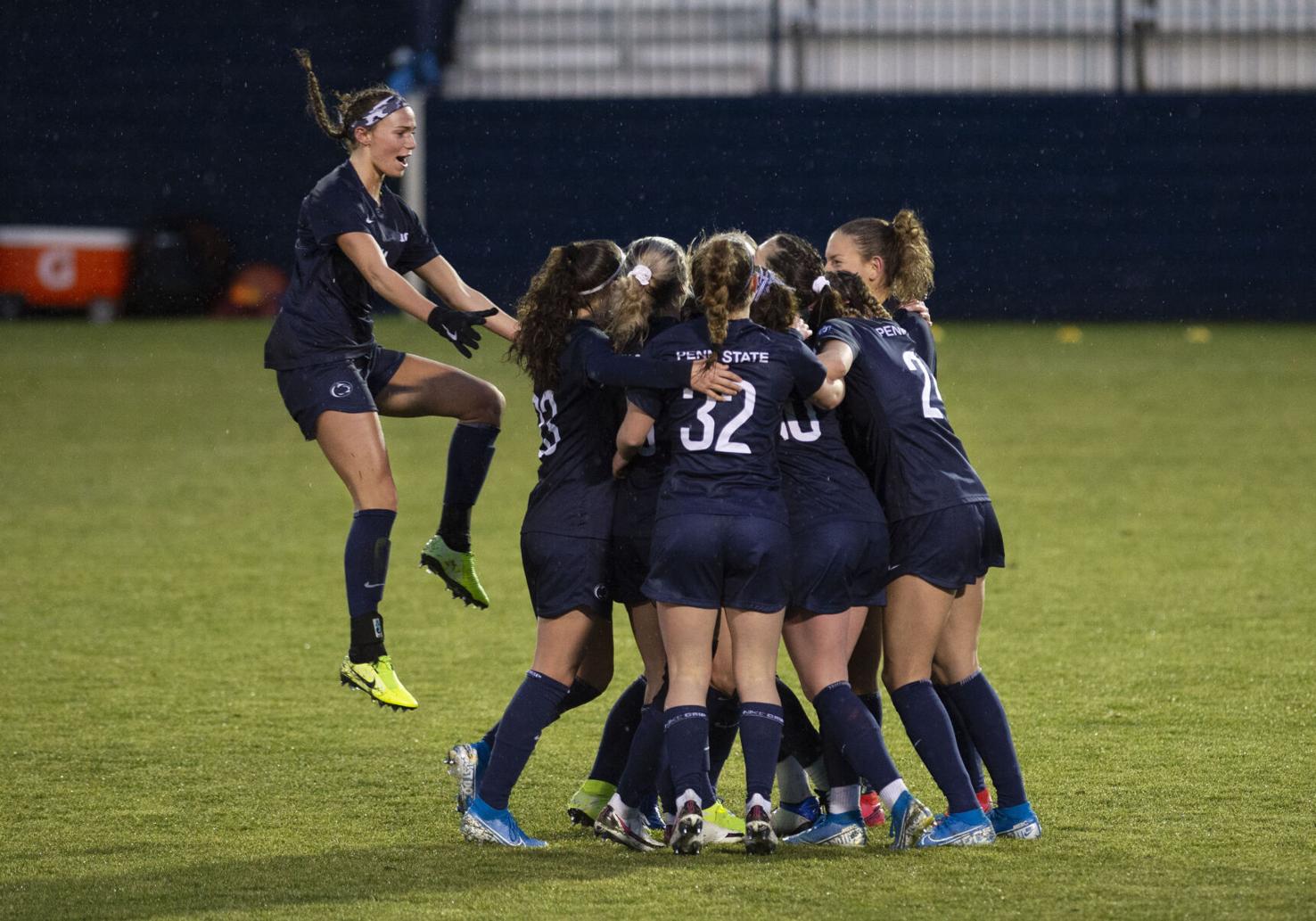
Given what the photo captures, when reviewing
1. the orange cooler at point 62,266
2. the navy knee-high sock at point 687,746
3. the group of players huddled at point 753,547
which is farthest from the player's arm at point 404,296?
the orange cooler at point 62,266

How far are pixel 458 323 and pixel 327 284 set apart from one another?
0.66 meters

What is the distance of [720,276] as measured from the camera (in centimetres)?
441

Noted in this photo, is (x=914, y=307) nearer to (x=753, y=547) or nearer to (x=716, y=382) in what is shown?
(x=716, y=382)

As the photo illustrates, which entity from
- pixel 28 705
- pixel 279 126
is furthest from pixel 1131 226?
pixel 28 705

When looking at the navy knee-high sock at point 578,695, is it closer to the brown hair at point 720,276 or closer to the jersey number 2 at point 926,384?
the brown hair at point 720,276

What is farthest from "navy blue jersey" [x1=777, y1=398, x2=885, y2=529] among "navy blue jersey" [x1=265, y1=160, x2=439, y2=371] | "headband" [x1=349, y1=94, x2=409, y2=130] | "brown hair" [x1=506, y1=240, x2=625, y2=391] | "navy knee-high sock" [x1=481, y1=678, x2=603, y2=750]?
"headband" [x1=349, y1=94, x2=409, y2=130]

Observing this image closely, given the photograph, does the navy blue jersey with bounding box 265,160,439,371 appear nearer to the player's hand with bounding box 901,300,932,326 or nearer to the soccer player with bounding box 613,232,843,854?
the soccer player with bounding box 613,232,843,854

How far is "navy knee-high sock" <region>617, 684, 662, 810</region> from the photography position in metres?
4.64

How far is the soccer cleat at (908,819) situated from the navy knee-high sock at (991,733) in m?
0.28

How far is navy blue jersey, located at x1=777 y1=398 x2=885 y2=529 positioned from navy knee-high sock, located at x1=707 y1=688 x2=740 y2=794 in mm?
560

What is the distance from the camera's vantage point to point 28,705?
6.24 m

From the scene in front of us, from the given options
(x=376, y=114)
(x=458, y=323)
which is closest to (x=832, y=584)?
(x=458, y=323)

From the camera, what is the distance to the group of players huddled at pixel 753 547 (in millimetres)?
4453

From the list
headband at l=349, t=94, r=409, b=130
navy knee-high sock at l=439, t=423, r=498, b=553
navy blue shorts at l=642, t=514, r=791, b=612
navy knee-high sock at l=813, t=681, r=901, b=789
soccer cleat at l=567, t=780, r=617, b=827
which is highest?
headband at l=349, t=94, r=409, b=130
